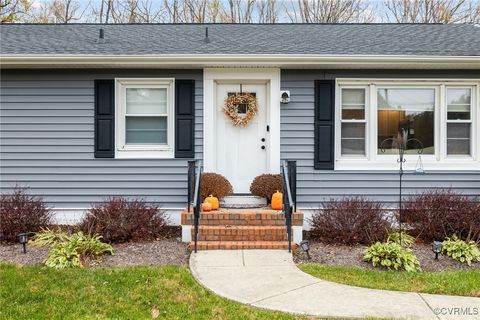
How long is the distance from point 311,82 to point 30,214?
4962 mm

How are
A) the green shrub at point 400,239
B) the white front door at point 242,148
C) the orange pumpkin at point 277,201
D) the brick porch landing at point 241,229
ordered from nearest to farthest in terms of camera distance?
the brick porch landing at point 241,229 < the green shrub at point 400,239 < the orange pumpkin at point 277,201 < the white front door at point 242,148

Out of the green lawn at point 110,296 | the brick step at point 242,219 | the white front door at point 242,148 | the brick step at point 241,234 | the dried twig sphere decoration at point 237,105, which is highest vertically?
the dried twig sphere decoration at point 237,105

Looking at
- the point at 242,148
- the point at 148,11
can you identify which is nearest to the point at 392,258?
the point at 242,148

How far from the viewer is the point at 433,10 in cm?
1836

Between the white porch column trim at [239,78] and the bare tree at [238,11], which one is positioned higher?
the bare tree at [238,11]

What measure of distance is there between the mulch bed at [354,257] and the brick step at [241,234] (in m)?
0.38

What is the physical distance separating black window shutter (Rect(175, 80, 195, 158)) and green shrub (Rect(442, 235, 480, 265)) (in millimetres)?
4102

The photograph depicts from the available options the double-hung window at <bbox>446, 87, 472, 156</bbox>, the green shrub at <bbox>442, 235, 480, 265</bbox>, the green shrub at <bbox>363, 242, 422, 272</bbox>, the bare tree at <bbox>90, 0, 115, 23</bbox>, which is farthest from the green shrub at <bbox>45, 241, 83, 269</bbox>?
the bare tree at <bbox>90, 0, 115, 23</bbox>

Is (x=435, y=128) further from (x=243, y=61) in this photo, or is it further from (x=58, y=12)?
(x=58, y=12)

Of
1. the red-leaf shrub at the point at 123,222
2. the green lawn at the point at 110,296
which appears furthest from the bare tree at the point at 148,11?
the green lawn at the point at 110,296

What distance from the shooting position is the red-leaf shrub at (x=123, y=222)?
5.90 m

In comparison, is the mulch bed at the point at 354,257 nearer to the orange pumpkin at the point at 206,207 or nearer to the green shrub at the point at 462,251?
the green shrub at the point at 462,251

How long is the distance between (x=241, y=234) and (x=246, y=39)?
415cm

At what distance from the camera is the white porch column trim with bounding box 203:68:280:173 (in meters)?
6.98
